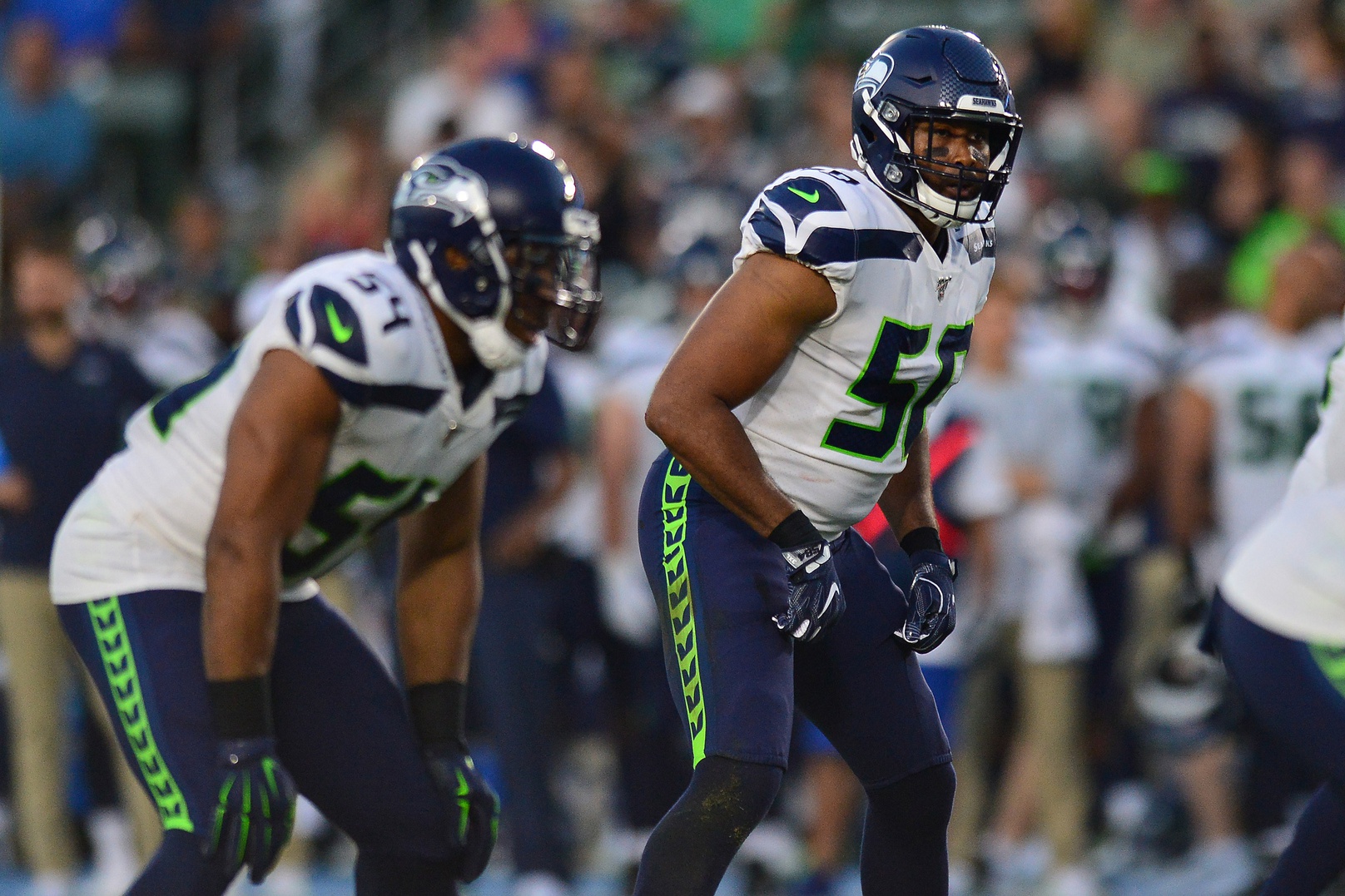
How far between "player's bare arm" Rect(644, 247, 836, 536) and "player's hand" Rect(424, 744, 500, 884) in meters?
0.78

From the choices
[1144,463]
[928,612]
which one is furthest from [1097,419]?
[928,612]

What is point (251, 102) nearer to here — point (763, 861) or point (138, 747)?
point (763, 861)

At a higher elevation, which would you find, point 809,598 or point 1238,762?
point 809,598

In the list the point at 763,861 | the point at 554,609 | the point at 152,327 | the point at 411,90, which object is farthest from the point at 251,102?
the point at 763,861

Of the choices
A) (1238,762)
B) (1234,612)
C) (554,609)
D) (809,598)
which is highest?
(809,598)

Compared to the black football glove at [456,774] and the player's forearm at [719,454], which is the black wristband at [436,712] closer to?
the black football glove at [456,774]

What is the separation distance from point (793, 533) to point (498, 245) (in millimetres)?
751

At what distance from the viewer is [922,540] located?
4.02 m

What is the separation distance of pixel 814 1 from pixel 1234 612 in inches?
270

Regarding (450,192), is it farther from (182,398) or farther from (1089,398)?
(1089,398)

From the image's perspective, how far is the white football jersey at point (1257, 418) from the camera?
20.7ft

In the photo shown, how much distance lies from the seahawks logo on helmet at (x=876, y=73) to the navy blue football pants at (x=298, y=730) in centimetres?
149

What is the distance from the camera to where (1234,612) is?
12.2ft

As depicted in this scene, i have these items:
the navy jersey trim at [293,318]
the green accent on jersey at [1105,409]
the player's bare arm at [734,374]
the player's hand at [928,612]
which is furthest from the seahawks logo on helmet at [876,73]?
the green accent on jersey at [1105,409]
